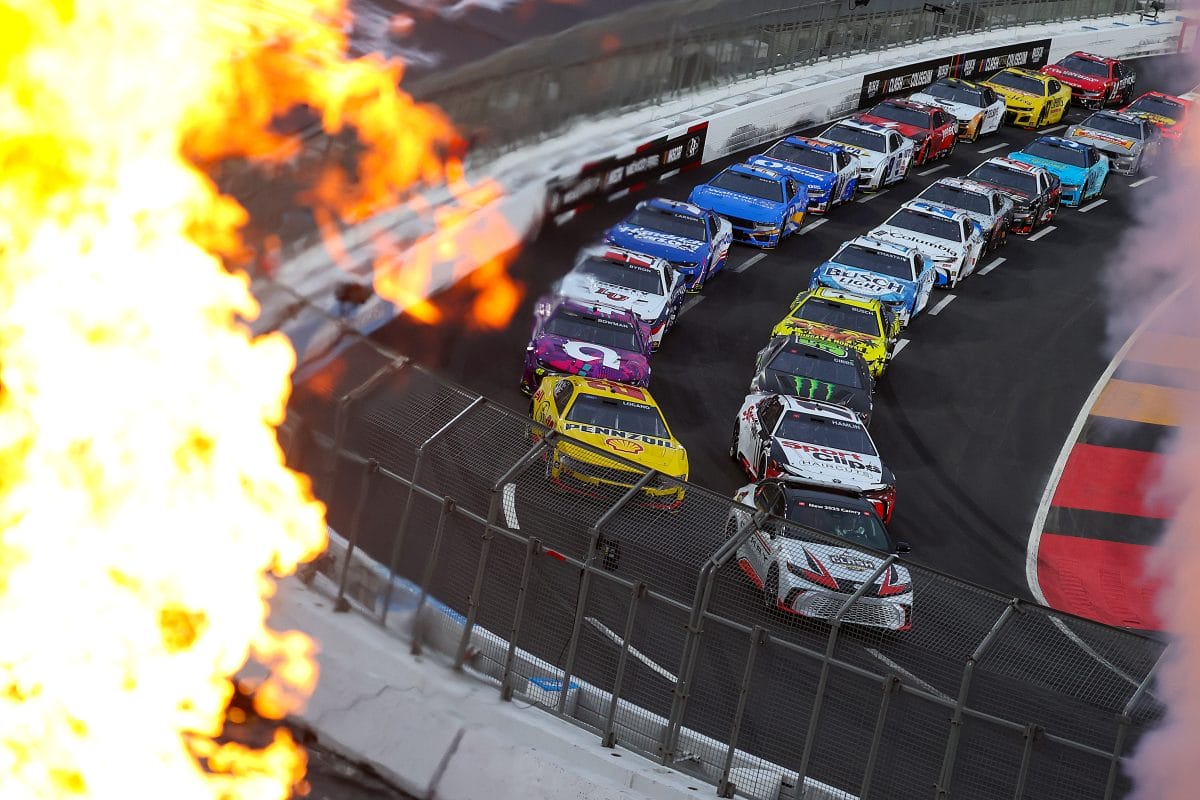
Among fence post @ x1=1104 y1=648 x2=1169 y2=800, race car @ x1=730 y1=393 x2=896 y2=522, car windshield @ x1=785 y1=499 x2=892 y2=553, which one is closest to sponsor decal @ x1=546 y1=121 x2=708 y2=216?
race car @ x1=730 y1=393 x2=896 y2=522

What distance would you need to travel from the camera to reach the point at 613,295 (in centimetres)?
2248

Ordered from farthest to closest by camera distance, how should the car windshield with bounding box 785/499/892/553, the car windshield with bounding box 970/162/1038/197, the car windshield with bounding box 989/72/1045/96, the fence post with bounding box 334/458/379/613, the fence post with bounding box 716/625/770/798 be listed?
the car windshield with bounding box 989/72/1045/96 → the car windshield with bounding box 970/162/1038/197 → the car windshield with bounding box 785/499/892/553 → the fence post with bounding box 334/458/379/613 → the fence post with bounding box 716/625/770/798

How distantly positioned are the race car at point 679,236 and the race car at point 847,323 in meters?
2.18

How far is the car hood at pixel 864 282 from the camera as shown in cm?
2458

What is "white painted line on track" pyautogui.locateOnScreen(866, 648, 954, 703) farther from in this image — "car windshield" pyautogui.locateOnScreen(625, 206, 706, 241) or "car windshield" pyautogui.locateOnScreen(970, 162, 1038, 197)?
"car windshield" pyautogui.locateOnScreen(970, 162, 1038, 197)

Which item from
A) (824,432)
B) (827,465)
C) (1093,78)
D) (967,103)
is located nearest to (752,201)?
(824,432)

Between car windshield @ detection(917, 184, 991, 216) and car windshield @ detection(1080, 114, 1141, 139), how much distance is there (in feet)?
27.9

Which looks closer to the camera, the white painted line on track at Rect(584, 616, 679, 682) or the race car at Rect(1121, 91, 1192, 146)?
the white painted line on track at Rect(584, 616, 679, 682)

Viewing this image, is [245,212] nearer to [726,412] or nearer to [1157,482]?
[726,412]

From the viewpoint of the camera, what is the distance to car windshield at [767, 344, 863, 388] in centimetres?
2109

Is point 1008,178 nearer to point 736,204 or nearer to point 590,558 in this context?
point 736,204

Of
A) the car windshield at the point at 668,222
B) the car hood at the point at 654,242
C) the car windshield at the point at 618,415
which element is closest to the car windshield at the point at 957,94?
the car windshield at the point at 668,222

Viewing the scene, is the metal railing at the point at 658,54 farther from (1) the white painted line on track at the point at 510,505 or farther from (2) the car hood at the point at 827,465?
(1) the white painted line on track at the point at 510,505

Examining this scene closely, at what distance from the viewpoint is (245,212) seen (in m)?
16.4
